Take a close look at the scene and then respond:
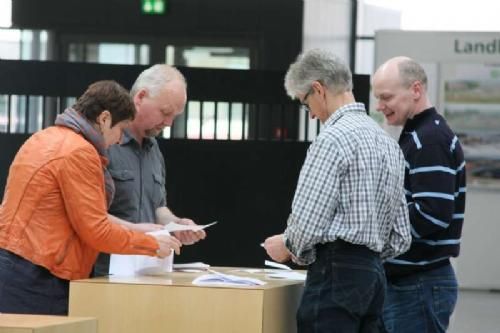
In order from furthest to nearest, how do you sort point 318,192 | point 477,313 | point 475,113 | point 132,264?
point 475,113 → point 477,313 → point 132,264 → point 318,192

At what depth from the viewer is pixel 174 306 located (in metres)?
3.80

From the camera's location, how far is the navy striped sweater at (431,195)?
4.07 meters

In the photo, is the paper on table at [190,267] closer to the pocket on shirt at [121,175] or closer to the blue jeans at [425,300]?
the pocket on shirt at [121,175]

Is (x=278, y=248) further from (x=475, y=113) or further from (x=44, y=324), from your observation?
(x=475, y=113)

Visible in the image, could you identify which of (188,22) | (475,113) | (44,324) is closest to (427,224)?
(44,324)

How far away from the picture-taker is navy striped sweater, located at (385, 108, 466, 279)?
13.4 feet

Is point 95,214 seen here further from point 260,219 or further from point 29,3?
point 29,3

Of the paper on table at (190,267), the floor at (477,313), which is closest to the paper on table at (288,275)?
the paper on table at (190,267)

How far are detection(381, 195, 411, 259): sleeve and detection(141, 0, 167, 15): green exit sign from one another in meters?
6.10

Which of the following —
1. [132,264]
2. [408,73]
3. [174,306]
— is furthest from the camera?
[408,73]

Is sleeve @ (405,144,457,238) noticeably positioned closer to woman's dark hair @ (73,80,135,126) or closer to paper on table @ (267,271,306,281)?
paper on table @ (267,271,306,281)

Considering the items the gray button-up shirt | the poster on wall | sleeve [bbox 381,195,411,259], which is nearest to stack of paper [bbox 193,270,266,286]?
sleeve [bbox 381,195,411,259]

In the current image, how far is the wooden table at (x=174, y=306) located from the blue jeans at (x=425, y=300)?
490 millimetres

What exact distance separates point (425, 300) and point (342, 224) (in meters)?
0.70
